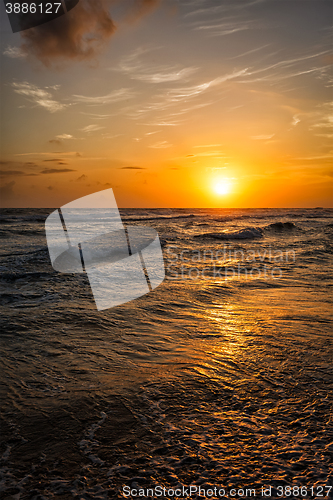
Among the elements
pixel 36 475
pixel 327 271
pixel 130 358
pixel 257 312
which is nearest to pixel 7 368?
pixel 130 358

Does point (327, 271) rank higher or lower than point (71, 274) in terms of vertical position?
lower

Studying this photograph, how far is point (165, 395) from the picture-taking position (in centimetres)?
260

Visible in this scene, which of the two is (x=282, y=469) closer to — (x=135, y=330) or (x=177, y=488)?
(x=177, y=488)

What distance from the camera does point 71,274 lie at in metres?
7.35

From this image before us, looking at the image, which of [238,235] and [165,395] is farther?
[238,235]

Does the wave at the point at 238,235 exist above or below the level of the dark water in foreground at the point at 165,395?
below

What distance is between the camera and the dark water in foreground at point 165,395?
1856mm

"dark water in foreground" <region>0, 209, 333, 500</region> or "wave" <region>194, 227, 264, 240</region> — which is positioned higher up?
"dark water in foreground" <region>0, 209, 333, 500</region>

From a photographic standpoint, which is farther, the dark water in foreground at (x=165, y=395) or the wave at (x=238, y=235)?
the wave at (x=238, y=235)

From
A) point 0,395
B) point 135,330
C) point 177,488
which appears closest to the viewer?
point 177,488

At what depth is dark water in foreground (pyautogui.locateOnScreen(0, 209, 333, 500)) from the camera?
1.86 m

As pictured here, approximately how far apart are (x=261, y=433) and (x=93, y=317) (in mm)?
3008

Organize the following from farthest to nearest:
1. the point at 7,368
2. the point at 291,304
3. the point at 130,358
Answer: the point at 291,304 < the point at 130,358 < the point at 7,368

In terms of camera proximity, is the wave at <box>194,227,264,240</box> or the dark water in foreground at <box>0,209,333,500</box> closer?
the dark water in foreground at <box>0,209,333,500</box>
